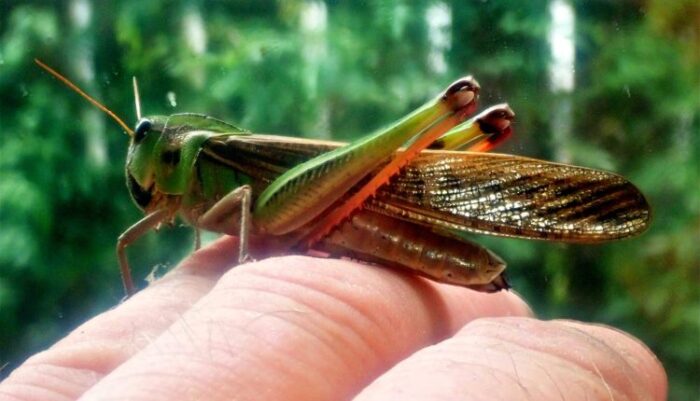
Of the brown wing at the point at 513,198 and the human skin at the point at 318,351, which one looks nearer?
the human skin at the point at 318,351

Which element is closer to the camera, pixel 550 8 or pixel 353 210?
pixel 353 210

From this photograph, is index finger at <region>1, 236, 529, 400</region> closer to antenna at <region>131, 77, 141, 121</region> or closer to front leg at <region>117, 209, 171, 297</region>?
front leg at <region>117, 209, 171, 297</region>

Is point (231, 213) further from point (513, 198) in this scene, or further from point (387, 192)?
point (513, 198)

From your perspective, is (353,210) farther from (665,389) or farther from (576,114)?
(576,114)

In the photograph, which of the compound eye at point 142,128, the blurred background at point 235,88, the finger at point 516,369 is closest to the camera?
the finger at point 516,369

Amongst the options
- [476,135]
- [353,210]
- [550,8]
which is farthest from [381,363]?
[550,8]

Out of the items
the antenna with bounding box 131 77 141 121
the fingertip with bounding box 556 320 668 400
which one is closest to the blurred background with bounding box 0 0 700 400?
the antenna with bounding box 131 77 141 121

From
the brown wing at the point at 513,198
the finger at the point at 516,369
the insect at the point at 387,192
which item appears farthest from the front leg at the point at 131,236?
the finger at the point at 516,369

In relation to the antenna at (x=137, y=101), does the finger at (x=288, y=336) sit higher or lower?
lower

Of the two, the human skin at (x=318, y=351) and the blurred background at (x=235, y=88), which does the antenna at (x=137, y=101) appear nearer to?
the blurred background at (x=235, y=88)
